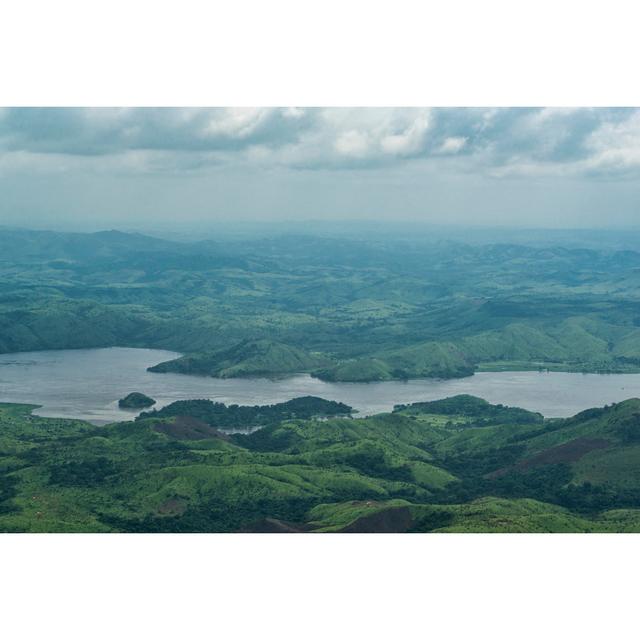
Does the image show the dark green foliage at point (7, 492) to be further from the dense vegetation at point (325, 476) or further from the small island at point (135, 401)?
the small island at point (135, 401)

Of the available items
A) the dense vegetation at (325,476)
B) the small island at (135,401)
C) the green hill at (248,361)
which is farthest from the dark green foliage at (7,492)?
the green hill at (248,361)

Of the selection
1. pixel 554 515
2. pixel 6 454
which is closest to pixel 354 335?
pixel 6 454

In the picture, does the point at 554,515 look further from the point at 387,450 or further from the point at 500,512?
the point at 387,450

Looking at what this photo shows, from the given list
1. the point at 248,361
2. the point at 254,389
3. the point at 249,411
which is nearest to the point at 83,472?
the point at 249,411

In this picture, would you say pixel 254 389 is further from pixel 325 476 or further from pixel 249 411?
pixel 325 476

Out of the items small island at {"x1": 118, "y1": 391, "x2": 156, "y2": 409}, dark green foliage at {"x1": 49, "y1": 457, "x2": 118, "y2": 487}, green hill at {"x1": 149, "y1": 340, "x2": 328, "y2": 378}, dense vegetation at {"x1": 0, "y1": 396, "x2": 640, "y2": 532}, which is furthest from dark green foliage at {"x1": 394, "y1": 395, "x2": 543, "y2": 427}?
dark green foliage at {"x1": 49, "y1": 457, "x2": 118, "y2": 487}

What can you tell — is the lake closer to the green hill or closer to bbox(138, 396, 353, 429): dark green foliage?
the green hill
